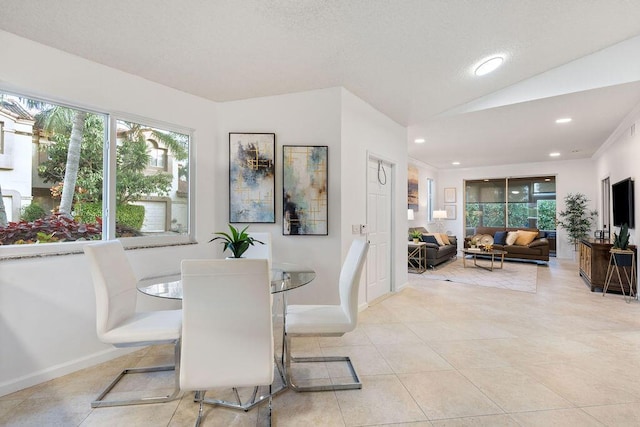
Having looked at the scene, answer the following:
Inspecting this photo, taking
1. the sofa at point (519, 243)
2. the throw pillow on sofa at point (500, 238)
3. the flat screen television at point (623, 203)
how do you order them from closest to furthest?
the flat screen television at point (623, 203) → the sofa at point (519, 243) → the throw pillow on sofa at point (500, 238)

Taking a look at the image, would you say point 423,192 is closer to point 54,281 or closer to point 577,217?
point 577,217

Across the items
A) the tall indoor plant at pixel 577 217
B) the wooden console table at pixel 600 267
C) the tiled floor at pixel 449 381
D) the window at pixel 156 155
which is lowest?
the tiled floor at pixel 449 381

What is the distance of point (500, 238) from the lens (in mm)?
7980

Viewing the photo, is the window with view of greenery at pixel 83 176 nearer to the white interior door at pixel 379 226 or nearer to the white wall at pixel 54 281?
the white wall at pixel 54 281

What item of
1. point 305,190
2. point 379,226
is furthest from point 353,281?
point 379,226

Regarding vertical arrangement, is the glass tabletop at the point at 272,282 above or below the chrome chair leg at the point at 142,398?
above

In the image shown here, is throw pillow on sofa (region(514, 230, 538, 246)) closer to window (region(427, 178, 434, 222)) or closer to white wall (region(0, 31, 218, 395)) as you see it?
window (region(427, 178, 434, 222))

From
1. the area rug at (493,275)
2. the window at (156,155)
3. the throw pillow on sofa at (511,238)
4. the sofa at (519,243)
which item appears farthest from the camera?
the throw pillow on sofa at (511,238)

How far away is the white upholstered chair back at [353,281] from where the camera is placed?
2178 mm

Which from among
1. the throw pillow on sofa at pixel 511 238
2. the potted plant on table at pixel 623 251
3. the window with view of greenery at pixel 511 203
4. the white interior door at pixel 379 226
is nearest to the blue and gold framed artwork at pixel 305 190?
the white interior door at pixel 379 226

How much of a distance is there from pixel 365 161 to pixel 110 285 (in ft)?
9.44

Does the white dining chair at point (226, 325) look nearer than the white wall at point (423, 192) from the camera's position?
Yes

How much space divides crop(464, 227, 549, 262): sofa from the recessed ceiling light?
5.30m

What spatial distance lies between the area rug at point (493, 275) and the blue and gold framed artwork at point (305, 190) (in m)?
3.15
